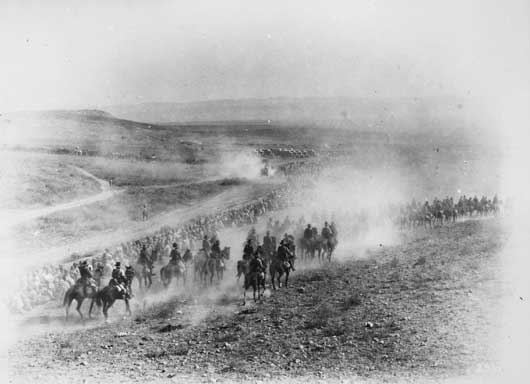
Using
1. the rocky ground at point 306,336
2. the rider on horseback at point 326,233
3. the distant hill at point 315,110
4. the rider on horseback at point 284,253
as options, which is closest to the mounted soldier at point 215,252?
the rocky ground at point 306,336

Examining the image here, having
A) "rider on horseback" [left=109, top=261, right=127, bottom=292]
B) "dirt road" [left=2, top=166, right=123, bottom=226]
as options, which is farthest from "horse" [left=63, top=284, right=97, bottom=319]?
"dirt road" [left=2, top=166, right=123, bottom=226]

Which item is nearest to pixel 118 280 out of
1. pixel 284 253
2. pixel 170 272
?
pixel 170 272

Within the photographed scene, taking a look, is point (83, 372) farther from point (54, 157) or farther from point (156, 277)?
point (54, 157)

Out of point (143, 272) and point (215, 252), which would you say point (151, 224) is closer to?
point (215, 252)

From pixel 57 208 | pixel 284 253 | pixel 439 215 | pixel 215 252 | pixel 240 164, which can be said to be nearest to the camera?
pixel 284 253

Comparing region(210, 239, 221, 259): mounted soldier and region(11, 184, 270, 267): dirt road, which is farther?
region(11, 184, 270, 267): dirt road

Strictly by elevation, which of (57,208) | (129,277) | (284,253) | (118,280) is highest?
(284,253)

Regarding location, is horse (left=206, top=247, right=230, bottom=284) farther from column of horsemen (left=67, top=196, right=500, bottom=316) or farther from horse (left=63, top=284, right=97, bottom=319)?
horse (left=63, top=284, right=97, bottom=319)

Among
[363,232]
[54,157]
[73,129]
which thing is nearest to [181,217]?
[363,232]

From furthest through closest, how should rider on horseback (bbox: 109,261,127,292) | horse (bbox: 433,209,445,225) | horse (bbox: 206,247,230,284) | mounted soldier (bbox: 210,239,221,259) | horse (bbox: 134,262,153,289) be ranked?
horse (bbox: 433,209,445,225) → mounted soldier (bbox: 210,239,221,259) → horse (bbox: 206,247,230,284) → horse (bbox: 134,262,153,289) → rider on horseback (bbox: 109,261,127,292)
